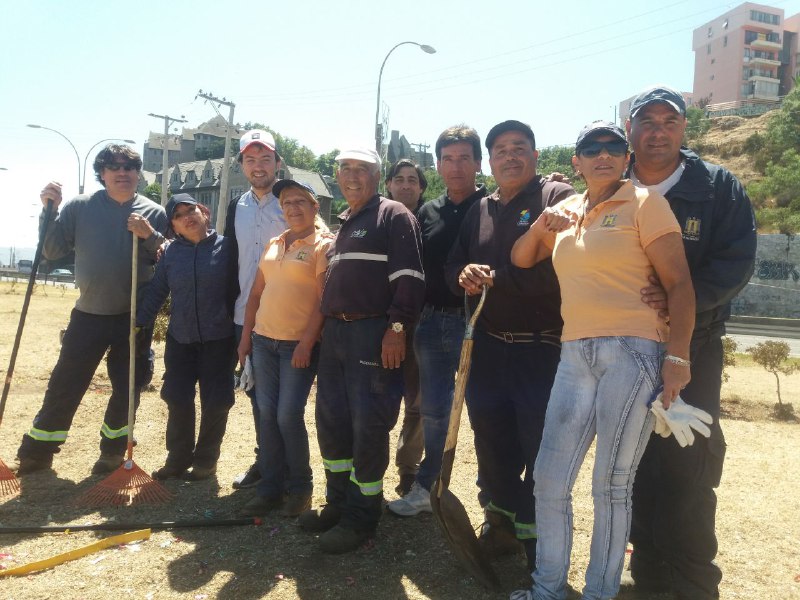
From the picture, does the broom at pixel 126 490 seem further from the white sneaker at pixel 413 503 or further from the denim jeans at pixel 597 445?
the denim jeans at pixel 597 445

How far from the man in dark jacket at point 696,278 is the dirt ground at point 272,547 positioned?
490 millimetres

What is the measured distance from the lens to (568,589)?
130 inches

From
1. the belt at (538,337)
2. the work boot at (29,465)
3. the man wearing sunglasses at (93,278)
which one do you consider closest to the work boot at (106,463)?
the man wearing sunglasses at (93,278)

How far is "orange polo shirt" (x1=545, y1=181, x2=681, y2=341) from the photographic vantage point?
2.64 m

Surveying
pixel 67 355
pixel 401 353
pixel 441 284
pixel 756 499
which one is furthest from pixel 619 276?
pixel 67 355

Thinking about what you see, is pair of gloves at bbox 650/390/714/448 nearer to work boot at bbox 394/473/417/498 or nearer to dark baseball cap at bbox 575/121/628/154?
dark baseball cap at bbox 575/121/628/154

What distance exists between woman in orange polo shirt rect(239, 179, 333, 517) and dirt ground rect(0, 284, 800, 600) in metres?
0.29

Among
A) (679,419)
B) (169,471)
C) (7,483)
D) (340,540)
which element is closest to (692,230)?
(679,419)

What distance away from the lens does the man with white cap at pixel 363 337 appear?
12.0ft

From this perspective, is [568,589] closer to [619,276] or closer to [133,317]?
[619,276]

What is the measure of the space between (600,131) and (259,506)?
10.1 feet

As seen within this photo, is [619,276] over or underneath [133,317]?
over

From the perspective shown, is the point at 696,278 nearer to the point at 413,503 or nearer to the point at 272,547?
the point at 413,503

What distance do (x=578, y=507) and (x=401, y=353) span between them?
1.97 metres
